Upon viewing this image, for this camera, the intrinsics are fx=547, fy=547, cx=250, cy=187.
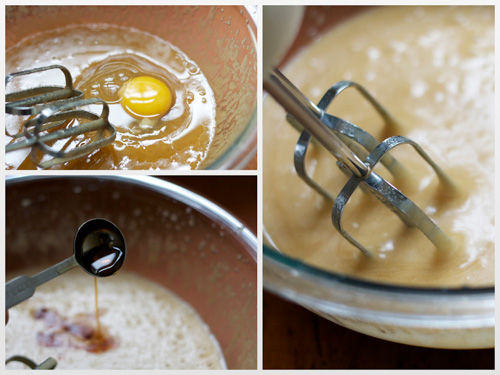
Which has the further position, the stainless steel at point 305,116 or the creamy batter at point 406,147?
the creamy batter at point 406,147

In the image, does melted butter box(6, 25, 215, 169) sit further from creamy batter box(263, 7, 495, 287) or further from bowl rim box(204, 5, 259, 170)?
creamy batter box(263, 7, 495, 287)

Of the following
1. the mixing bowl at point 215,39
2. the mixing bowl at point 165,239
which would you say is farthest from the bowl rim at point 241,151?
the mixing bowl at point 165,239

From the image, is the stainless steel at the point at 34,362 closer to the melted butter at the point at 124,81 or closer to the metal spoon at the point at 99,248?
the metal spoon at the point at 99,248

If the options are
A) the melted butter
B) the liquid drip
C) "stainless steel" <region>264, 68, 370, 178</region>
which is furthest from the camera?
the liquid drip

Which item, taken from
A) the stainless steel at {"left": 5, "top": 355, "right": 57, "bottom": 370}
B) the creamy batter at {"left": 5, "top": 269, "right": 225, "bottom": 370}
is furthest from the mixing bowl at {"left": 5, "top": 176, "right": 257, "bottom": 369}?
the stainless steel at {"left": 5, "top": 355, "right": 57, "bottom": 370}

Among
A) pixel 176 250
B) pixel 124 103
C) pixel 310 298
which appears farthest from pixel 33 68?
pixel 310 298
